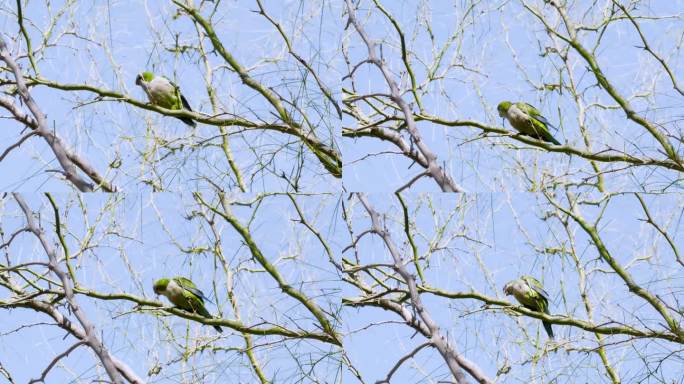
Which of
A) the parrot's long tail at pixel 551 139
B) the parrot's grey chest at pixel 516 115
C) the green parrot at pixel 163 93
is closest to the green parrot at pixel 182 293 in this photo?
the green parrot at pixel 163 93

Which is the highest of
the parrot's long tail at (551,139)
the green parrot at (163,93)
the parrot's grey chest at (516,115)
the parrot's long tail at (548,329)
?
the green parrot at (163,93)

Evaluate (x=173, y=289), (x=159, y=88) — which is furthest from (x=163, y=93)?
(x=173, y=289)

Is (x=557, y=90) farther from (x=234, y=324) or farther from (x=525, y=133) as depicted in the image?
(x=234, y=324)

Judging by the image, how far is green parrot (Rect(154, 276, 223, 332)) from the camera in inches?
202

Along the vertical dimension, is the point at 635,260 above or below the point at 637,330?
above

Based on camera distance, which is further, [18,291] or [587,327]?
[18,291]

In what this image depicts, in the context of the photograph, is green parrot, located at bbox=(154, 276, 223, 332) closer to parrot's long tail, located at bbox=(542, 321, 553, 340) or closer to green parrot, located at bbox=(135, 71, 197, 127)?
green parrot, located at bbox=(135, 71, 197, 127)

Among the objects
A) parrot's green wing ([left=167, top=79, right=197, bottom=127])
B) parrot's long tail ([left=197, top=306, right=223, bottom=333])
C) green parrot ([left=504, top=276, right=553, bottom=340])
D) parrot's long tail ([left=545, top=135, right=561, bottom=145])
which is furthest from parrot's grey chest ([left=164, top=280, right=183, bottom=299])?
parrot's long tail ([left=545, top=135, right=561, bottom=145])

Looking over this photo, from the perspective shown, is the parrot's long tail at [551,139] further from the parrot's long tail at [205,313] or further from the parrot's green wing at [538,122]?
the parrot's long tail at [205,313]

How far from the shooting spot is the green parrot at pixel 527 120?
17.5ft

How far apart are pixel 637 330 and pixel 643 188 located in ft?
2.29

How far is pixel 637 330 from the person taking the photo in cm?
454

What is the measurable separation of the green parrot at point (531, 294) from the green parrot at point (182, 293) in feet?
4.94

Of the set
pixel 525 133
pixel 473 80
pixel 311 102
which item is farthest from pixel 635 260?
pixel 311 102
